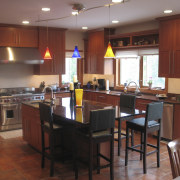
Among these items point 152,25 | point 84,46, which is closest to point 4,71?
point 84,46

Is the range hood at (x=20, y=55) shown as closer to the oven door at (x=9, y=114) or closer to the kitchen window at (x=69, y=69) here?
the oven door at (x=9, y=114)

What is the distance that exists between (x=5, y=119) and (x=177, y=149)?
16.4ft

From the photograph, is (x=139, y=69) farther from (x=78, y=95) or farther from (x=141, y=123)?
(x=141, y=123)

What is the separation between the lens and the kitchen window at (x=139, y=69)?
6.37 meters

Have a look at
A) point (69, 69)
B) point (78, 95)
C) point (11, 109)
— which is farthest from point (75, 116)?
point (69, 69)

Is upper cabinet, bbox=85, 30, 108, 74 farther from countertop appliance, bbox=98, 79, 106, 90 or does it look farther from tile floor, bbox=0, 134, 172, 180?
tile floor, bbox=0, 134, 172, 180

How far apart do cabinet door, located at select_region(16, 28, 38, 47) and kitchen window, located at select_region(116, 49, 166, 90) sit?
2342mm

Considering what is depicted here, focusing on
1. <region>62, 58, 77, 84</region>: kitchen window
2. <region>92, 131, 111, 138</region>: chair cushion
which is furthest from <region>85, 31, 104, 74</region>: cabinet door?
<region>92, 131, 111, 138</region>: chair cushion

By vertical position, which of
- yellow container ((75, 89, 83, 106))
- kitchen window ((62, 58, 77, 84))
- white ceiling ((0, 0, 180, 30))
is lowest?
yellow container ((75, 89, 83, 106))

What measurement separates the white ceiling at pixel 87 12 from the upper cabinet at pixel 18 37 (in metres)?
0.32

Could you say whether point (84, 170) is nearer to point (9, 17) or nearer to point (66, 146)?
point (66, 146)

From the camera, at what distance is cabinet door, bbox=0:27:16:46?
6.32 meters

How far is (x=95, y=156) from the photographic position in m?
3.79

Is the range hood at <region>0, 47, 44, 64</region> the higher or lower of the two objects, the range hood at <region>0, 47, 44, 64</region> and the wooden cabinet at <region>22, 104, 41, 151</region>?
the higher
